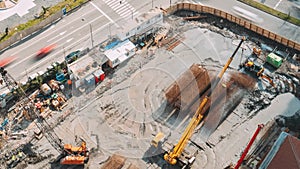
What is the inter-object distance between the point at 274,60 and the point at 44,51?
32958 millimetres

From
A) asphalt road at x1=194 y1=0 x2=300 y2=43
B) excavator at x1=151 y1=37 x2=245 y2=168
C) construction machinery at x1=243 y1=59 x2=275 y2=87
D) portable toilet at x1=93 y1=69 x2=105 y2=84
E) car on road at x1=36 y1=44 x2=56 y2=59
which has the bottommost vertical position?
excavator at x1=151 y1=37 x2=245 y2=168

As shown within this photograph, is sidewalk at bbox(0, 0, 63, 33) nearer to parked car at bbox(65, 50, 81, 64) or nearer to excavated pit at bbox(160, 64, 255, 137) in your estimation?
parked car at bbox(65, 50, 81, 64)

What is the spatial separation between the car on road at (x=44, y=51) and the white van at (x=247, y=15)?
29.5 m

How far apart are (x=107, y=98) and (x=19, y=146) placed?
12557 mm

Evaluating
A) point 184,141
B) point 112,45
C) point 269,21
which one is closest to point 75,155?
point 184,141

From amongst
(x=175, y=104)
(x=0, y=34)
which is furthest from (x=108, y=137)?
(x=0, y=34)

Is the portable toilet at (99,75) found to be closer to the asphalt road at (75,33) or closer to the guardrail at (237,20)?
the asphalt road at (75,33)

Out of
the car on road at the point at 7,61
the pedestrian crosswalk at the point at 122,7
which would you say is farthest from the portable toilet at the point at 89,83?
the pedestrian crosswalk at the point at 122,7

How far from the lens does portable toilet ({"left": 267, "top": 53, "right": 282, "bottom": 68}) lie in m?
58.3

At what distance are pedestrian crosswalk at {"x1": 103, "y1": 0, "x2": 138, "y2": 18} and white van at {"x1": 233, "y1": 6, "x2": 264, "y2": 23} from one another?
16351 millimetres

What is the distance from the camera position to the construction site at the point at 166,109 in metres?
48.2

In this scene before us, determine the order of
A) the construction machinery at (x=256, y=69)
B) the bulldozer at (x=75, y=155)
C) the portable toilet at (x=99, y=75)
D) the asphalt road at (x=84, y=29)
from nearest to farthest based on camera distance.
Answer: the bulldozer at (x=75, y=155)
the portable toilet at (x=99, y=75)
the construction machinery at (x=256, y=69)
the asphalt road at (x=84, y=29)

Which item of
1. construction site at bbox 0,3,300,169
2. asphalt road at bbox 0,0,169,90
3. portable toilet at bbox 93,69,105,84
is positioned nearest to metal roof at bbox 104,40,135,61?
construction site at bbox 0,3,300,169

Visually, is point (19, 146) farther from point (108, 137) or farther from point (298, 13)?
point (298, 13)
